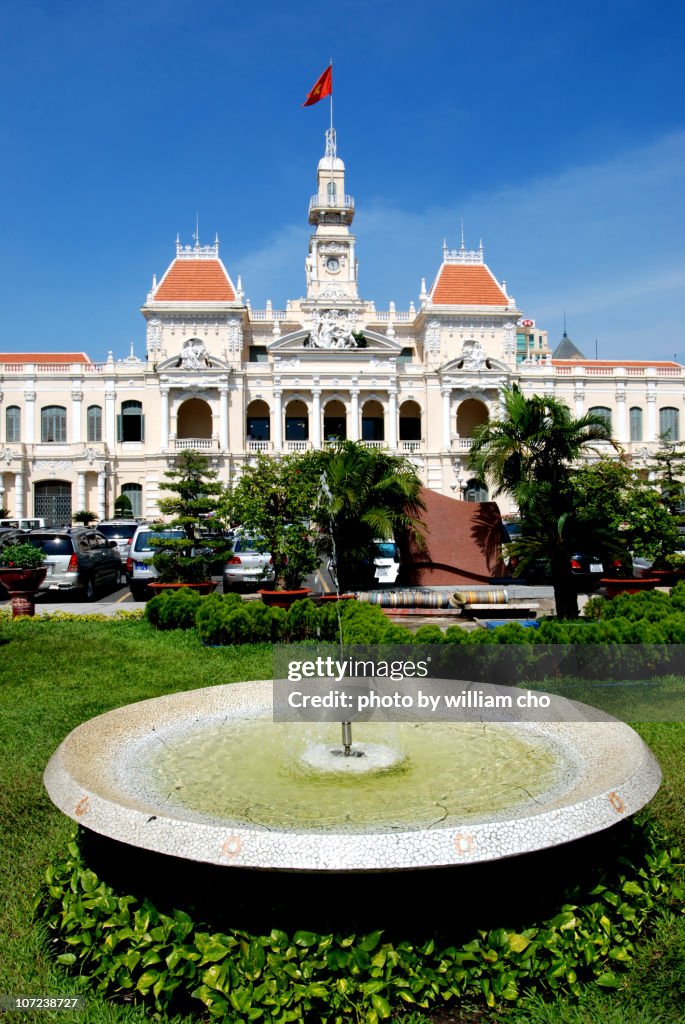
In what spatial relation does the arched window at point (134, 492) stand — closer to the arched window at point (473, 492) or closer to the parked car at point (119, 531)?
the parked car at point (119, 531)

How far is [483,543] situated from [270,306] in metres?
35.0

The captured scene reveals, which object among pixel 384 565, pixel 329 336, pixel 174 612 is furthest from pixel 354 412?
pixel 174 612

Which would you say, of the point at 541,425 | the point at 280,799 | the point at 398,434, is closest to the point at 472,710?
the point at 280,799

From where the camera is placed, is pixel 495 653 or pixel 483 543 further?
pixel 483 543

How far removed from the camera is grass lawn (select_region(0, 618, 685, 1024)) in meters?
3.03

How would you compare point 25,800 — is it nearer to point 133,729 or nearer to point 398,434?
point 133,729

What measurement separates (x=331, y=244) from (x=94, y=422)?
18.4 m

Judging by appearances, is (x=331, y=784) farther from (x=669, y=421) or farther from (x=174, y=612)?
(x=669, y=421)

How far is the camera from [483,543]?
1620 centimetres

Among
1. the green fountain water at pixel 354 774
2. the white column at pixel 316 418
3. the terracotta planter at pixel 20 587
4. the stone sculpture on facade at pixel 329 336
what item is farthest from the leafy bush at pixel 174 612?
the stone sculpture on facade at pixel 329 336

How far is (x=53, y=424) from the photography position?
44062mm

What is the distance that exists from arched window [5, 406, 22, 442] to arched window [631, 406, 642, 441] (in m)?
36.8

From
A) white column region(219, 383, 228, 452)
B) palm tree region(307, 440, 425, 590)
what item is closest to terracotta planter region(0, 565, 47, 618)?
palm tree region(307, 440, 425, 590)

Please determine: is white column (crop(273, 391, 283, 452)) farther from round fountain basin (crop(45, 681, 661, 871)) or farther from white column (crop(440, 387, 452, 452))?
round fountain basin (crop(45, 681, 661, 871))
